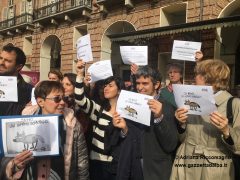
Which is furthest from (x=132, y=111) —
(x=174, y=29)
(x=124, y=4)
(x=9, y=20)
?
(x=9, y=20)

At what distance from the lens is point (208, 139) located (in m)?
2.68

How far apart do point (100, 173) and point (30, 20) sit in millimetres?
20420

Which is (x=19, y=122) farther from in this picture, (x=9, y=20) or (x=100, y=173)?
(x=9, y=20)

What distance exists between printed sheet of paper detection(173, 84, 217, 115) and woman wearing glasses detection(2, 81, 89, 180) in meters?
0.87

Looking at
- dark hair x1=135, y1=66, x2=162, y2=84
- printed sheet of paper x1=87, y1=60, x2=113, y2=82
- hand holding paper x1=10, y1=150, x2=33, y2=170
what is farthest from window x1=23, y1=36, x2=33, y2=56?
hand holding paper x1=10, y1=150, x2=33, y2=170

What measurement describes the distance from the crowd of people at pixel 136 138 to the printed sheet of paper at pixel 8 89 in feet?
0.30

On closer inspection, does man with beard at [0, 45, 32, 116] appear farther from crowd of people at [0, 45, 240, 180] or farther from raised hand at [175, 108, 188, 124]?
raised hand at [175, 108, 188, 124]

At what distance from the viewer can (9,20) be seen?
25.2m

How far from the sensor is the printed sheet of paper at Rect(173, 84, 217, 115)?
256 cm

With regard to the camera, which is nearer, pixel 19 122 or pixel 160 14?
pixel 19 122

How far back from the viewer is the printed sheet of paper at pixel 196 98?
2.56m

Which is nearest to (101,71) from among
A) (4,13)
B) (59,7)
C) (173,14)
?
(173,14)

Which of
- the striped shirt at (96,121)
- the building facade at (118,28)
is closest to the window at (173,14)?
the building facade at (118,28)

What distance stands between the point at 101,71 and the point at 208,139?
1.58 meters
